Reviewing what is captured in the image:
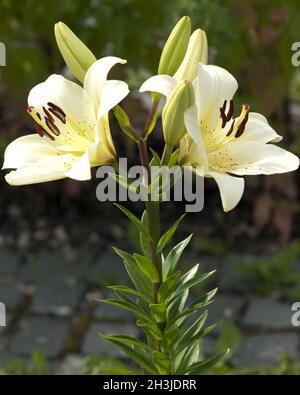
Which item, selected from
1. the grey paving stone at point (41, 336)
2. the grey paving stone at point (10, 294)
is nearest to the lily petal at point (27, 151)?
the grey paving stone at point (41, 336)

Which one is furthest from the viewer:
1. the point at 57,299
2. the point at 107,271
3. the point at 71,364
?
the point at 107,271

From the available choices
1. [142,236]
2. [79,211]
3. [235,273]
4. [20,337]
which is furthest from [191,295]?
[142,236]

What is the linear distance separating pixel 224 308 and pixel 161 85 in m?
2.05

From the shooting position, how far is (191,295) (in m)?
3.03

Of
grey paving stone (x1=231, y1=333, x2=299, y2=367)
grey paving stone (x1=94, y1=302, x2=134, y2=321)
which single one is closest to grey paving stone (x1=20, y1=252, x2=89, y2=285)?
grey paving stone (x1=94, y1=302, x2=134, y2=321)

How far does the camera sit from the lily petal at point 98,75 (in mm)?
1069

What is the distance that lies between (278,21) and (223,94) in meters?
2.02

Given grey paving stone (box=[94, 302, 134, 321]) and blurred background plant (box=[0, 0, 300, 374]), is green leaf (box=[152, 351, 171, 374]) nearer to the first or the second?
blurred background plant (box=[0, 0, 300, 374])

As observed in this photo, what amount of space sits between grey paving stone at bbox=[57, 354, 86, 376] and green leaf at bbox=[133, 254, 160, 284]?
162 centimetres

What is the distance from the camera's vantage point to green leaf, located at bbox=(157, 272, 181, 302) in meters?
1.12

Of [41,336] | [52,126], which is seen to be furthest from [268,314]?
[52,126]

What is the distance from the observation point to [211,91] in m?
1.06

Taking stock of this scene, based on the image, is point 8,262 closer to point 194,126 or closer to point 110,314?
point 110,314

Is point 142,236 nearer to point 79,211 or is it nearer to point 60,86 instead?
point 60,86
